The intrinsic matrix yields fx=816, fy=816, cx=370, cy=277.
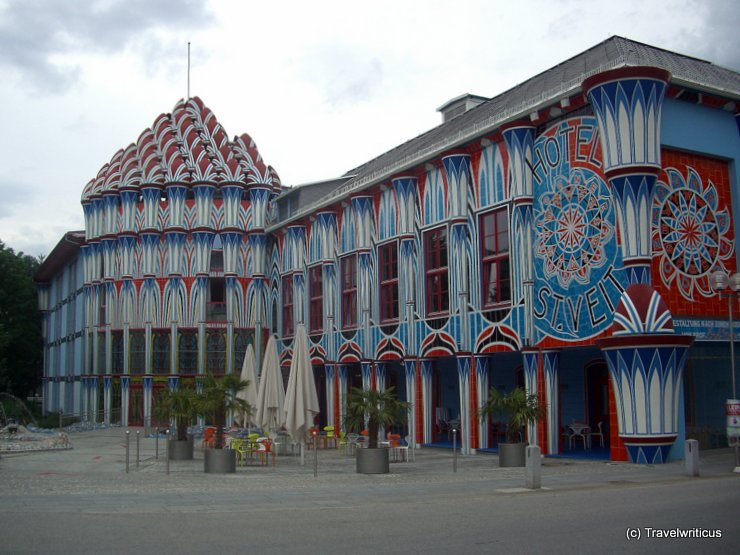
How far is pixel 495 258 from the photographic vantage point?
2575cm

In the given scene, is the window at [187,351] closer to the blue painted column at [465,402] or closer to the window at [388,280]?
the window at [388,280]

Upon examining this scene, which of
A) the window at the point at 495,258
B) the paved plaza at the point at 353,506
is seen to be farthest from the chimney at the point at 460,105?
the paved plaza at the point at 353,506

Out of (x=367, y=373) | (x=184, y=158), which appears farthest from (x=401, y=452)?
(x=184, y=158)

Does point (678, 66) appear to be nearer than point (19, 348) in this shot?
Yes

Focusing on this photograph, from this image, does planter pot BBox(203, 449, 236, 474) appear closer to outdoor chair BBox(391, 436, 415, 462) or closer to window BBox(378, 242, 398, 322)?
outdoor chair BBox(391, 436, 415, 462)

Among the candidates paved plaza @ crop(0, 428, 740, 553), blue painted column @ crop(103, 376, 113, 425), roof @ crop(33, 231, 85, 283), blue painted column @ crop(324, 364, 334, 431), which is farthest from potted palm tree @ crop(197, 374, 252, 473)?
roof @ crop(33, 231, 85, 283)

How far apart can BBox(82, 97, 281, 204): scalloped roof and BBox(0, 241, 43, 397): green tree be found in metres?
17.0

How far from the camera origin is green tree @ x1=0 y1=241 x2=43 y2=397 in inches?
→ 2341

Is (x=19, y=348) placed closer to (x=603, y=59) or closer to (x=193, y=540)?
(x=603, y=59)

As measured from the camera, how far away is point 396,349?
1206 inches

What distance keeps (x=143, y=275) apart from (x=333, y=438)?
18.8 metres

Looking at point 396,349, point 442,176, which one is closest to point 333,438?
point 396,349

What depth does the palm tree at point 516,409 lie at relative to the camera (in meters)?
20.0

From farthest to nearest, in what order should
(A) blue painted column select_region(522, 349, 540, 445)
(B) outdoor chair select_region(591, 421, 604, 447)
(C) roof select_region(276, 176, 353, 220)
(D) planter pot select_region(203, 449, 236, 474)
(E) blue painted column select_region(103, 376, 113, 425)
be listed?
1. (E) blue painted column select_region(103, 376, 113, 425)
2. (C) roof select_region(276, 176, 353, 220)
3. (B) outdoor chair select_region(591, 421, 604, 447)
4. (A) blue painted column select_region(522, 349, 540, 445)
5. (D) planter pot select_region(203, 449, 236, 474)
